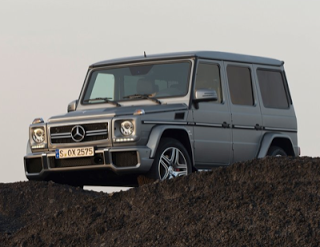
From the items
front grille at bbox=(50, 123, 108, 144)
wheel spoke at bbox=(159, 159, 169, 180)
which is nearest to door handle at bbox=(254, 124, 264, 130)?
wheel spoke at bbox=(159, 159, 169, 180)

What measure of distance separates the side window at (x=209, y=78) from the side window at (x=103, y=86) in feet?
4.80

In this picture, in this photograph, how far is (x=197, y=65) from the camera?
12734 mm

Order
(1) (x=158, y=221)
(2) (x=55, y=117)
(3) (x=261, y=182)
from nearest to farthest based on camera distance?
1. (1) (x=158, y=221)
2. (3) (x=261, y=182)
3. (2) (x=55, y=117)

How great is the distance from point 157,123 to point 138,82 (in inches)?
51.7

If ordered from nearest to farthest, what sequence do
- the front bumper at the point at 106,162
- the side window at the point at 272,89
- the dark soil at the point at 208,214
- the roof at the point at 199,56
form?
the dark soil at the point at 208,214
the front bumper at the point at 106,162
the roof at the point at 199,56
the side window at the point at 272,89

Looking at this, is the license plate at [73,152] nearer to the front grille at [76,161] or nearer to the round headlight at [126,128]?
the front grille at [76,161]

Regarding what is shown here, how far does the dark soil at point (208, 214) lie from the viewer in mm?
8008

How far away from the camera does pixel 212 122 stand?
42.2 ft

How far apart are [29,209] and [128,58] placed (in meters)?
3.04

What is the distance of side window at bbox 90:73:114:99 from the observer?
13.4 metres

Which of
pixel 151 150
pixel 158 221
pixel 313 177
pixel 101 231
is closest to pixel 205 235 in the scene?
pixel 158 221

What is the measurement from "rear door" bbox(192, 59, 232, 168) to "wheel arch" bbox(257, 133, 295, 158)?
87cm

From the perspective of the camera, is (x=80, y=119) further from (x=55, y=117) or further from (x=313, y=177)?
(x=313, y=177)

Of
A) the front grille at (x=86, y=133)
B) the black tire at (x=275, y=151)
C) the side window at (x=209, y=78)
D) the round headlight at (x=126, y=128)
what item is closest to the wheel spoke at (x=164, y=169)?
the round headlight at (x=126, y=128)
